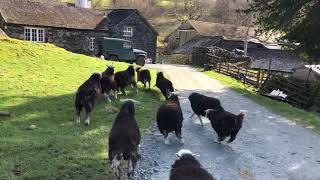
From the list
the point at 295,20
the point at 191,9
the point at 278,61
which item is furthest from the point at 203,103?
the point at 191,9

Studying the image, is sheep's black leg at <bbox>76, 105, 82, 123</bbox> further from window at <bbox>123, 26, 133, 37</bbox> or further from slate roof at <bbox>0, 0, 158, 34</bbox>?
window at <bbox>123, 26, 133, 37</bbox>

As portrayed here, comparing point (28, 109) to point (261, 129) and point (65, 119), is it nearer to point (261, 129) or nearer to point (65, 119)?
point (65, 119)

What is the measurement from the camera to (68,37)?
45375 mm

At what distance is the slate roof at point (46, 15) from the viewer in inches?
1687

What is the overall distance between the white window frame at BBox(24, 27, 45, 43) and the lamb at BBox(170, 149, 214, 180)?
3827cm

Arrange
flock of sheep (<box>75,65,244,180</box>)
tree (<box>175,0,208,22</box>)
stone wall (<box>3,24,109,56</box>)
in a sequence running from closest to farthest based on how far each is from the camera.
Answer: flock of sheep (<box>75,65,244,180</box>)
stone wall (<box>3,24,109,56</box>)
tree (<box>175,0,208,22</box>)

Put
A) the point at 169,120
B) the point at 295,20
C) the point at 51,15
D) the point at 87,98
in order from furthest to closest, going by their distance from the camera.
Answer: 1. the point at 51,15
2. the point at 295,20
3. the point at 87,98
4. the point at 169,120

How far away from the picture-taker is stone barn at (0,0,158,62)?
42719 millimetres

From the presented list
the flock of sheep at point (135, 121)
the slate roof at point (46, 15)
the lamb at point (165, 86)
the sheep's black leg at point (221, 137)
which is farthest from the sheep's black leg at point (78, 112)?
the slate roof at point (46, 15)

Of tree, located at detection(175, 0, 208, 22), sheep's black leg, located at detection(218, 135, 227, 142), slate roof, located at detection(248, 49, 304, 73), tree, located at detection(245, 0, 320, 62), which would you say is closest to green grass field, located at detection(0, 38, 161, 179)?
sheep's black leg, located at detection(218, 135, 227, 142)

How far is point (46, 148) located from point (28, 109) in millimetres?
4388

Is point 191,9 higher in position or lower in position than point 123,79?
higher

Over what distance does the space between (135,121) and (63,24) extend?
36833mm

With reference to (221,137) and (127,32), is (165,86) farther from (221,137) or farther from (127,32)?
(127,32)
